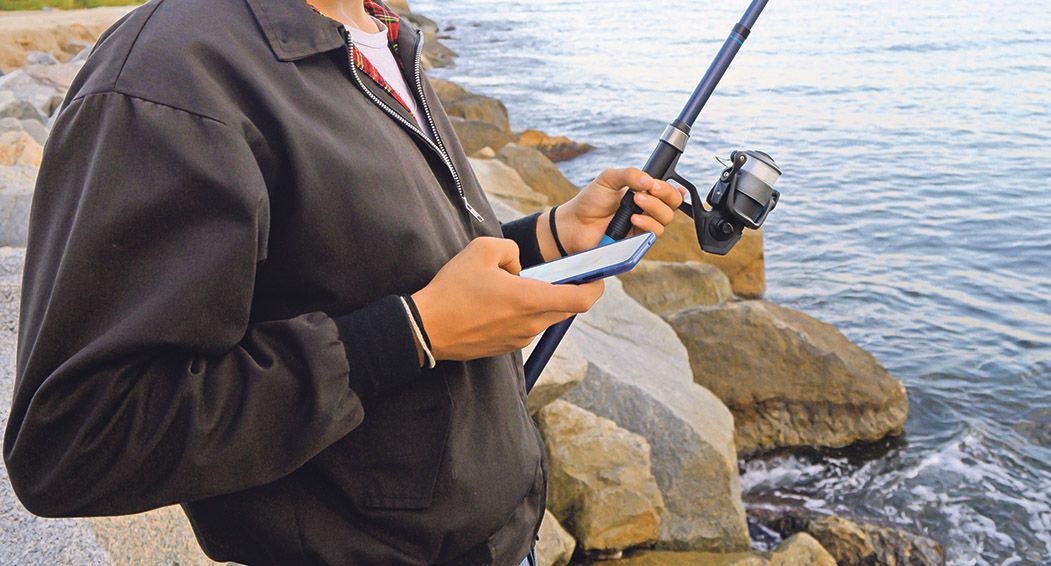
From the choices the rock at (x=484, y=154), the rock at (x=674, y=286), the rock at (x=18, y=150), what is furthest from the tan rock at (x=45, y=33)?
the rock at (x=674, y=286)

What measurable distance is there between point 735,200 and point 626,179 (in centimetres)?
37

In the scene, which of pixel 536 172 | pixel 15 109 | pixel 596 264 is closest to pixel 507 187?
pixel 536 172

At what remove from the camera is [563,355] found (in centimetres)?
384

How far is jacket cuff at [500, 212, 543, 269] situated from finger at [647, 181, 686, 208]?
0.28 meters

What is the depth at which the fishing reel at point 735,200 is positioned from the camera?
2.21 metres

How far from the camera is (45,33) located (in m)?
16.3

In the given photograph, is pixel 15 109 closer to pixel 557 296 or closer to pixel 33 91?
pixel 33 91

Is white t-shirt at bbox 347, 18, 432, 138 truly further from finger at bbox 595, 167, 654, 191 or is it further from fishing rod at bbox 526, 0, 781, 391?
fishing rod at bbox 526, 0, 781, 391

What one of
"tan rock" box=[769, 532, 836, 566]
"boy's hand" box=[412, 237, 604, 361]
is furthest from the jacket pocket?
"tan rock" box=[769, 532, 836, 566]

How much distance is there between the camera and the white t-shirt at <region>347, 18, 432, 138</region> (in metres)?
1.55

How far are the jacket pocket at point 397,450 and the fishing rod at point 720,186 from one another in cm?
75

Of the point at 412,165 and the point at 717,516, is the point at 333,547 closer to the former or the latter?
the point at 412,165

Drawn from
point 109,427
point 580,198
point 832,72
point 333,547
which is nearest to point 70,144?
point 109,427

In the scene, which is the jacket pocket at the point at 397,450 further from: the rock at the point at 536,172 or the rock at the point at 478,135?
the rock at the point at 478,135
